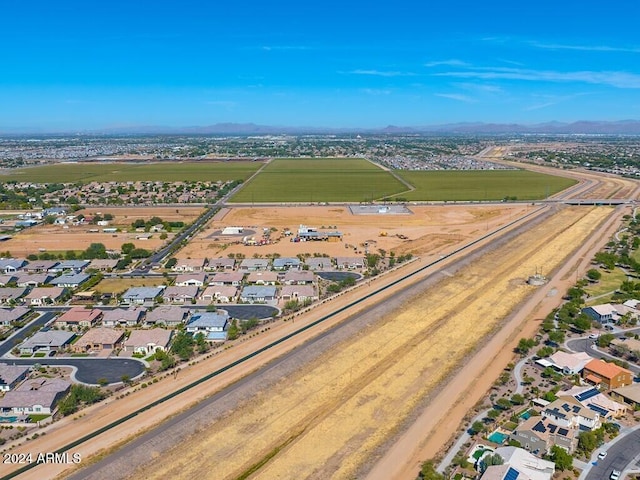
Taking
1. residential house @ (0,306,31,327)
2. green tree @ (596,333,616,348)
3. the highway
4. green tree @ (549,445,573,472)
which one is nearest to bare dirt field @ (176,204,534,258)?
the highway

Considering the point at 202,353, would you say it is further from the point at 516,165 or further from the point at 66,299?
the point at 516,165

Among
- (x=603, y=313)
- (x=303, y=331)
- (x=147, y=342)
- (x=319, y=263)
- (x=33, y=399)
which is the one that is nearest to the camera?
(x=33, y=399)

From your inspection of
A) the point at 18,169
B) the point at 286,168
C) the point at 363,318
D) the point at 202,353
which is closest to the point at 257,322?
the point at 202,353

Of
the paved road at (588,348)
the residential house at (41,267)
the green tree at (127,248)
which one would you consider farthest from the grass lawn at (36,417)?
the green tree at (127,248)

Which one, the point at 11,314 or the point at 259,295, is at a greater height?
the point at 259,295

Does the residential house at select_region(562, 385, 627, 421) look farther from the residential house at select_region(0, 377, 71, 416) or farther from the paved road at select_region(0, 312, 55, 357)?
the paved road at select_region(0, 312, 55, 357)

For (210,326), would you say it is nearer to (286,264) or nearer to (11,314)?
(11,314)

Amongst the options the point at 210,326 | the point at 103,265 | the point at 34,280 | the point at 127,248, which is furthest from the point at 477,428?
the point at 127,248
